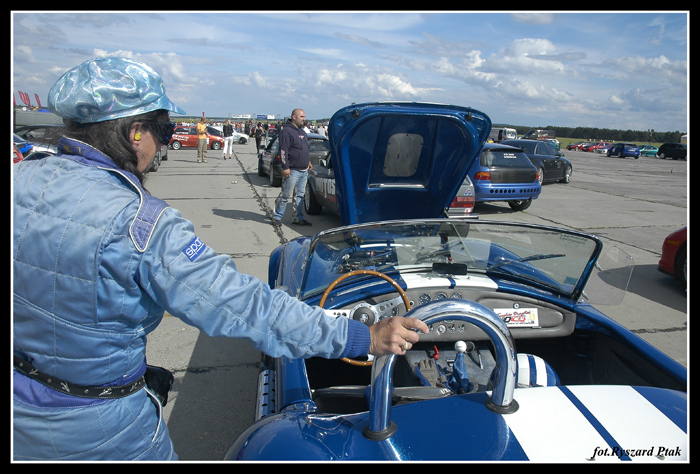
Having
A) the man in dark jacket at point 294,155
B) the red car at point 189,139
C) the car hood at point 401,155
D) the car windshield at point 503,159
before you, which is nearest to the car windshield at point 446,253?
the car hood at point 401,155

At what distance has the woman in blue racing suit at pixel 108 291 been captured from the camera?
117cm

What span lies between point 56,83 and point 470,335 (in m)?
2.38

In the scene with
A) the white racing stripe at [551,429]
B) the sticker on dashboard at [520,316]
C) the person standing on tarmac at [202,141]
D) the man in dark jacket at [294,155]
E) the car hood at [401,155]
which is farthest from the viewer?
the person standing on tarmac at [202,141]

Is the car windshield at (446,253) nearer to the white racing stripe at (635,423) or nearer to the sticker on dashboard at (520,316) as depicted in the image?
the sticker on dashboard at (520,316)

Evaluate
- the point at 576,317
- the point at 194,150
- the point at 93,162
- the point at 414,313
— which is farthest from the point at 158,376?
the point at 194,150

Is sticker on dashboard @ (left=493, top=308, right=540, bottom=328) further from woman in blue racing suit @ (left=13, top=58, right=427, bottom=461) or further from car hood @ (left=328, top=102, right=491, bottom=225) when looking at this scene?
car hood @ (left=328, top=102, right=491, bottom=225)

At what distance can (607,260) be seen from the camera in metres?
2.59

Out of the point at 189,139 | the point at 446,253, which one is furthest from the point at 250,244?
the point at 189,139

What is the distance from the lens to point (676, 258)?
5621mm

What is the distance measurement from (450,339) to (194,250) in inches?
74.7

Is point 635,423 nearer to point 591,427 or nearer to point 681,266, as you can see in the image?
point 591,427

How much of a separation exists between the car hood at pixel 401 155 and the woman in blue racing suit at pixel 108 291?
3.10 metres

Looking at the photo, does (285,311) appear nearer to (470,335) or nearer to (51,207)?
(51,207)

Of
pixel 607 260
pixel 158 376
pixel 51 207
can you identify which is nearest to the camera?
pixel 51 207
